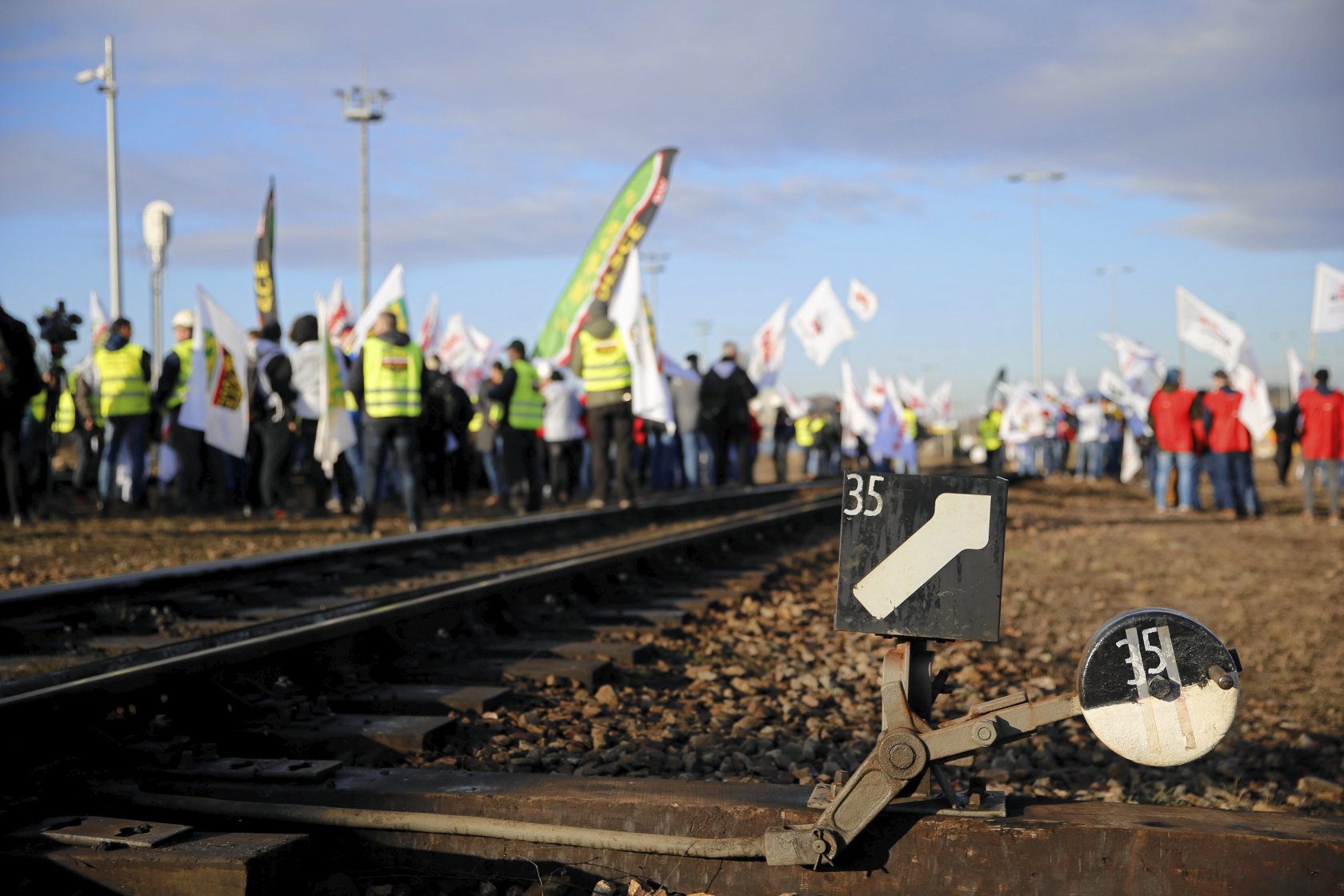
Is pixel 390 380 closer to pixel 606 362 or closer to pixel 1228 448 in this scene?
pixel 606 362

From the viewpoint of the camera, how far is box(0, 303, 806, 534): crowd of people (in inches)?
441

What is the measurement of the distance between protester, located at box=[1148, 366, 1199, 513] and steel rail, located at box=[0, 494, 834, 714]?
37.8ft

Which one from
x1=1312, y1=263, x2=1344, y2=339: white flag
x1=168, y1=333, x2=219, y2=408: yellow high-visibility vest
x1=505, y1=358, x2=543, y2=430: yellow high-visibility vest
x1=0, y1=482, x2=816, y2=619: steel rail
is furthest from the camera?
x1=1312, y1=263, x2=1344, y2=339: white flag

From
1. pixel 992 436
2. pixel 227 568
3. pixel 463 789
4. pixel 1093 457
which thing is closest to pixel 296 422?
pixel 227 568

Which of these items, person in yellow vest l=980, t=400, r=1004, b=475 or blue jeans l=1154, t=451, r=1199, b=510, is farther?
person in yellow vest l=980, t=400, r=1004, b=475

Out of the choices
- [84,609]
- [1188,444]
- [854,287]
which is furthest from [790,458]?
[84,609]

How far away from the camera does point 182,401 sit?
13.8m

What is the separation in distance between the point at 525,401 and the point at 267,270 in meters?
5.14

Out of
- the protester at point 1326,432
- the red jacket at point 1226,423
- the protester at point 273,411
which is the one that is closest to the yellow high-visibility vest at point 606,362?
the protester at point 273,411

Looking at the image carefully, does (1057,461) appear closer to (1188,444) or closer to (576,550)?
(1188,444)

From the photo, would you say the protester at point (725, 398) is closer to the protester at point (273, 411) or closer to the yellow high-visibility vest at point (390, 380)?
the protester at point (273, 411)

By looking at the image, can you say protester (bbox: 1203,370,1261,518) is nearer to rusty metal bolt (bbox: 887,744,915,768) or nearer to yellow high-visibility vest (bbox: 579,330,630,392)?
yellow high-visibility vest (bbox: 579,330,630,392)

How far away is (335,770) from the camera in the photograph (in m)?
3.41

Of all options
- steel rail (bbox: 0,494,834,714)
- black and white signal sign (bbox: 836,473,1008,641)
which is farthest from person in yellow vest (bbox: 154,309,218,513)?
black and white signal sign (bbox: 836,473,1008,641)
